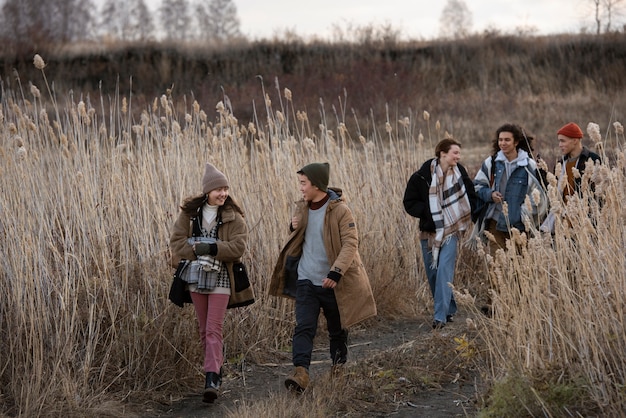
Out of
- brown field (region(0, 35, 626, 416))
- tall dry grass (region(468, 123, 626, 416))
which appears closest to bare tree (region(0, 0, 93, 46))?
brown field (region(0, 35, 626, 416))

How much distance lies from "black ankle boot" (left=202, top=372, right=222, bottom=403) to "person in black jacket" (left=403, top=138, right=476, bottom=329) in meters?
2.32

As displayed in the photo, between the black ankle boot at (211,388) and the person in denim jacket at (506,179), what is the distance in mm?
2717

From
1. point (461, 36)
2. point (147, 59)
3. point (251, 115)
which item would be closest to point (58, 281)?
point (251, 115)

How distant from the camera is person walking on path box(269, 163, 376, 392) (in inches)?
239

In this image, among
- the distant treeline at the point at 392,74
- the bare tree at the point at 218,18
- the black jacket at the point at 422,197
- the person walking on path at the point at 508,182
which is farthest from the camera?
the bare tree at the point at 218,18

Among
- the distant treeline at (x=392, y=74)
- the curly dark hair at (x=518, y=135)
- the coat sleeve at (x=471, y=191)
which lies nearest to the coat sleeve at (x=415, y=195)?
the coat sleeve at (x=471, y=191)

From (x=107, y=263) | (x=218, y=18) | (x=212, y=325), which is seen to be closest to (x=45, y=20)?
(x=218, y=18)

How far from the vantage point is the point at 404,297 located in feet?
30.0

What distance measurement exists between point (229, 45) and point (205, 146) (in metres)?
18.8

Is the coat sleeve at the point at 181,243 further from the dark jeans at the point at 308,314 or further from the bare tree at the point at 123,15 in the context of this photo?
the bare tree at the point at 123,15

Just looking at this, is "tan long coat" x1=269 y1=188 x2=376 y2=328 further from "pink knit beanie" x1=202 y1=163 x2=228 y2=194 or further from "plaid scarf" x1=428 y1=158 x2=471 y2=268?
"plaid scarf" x1=428 y1=158 x2=471 y2=268

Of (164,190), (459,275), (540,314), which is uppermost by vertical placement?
(164,190)

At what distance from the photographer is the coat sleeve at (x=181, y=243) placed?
614 cm

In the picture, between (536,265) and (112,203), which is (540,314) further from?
(112,203)
